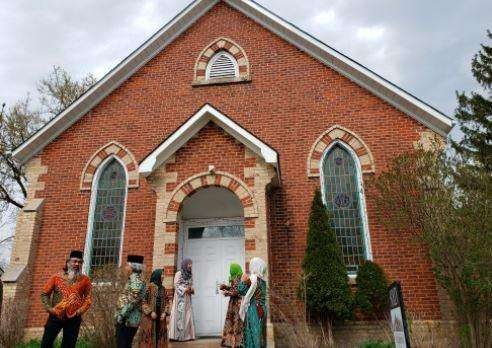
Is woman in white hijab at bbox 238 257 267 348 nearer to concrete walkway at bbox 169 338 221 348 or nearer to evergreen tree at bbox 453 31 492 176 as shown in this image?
concrete walkway at bbox 169 338 221 348

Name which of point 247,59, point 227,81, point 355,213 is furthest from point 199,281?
point 247,59

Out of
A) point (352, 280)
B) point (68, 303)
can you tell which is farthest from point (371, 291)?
point (68, 303)

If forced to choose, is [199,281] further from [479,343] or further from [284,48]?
[284,48]

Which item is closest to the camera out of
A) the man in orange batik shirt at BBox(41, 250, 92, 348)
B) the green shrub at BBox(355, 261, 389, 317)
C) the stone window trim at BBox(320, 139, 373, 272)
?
the man in orange batik shirt at BBox(41, 250, 92, 348)

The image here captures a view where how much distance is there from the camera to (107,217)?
12492mm

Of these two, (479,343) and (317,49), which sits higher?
(317,49)

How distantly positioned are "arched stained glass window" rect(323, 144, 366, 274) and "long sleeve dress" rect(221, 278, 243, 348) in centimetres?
452

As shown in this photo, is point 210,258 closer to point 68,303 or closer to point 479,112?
point 68,303

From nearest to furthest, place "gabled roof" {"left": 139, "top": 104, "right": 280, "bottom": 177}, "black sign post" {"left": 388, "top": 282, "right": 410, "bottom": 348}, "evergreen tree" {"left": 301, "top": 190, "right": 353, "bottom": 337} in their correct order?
"black sign post" {"left": 388, "top": 282, "right": 410, "bottom": 348}
"evergreen tree" {"left": 301, "top": 190, "right": 353, "bottom": 337}
"gabled roof" {"left": 139, "top": 104, "right": 280, "bottom": 177}

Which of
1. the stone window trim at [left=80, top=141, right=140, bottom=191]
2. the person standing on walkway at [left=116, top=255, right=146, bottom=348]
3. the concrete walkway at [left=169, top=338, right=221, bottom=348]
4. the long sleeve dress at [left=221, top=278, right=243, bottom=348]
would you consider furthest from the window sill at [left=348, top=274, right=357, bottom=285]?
the stone window trim at [left=80, top=141, right=140, bottom=191]

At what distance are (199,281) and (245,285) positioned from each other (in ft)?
15.4

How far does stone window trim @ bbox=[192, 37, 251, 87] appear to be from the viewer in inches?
538

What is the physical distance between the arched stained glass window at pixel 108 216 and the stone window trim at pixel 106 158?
21 centimetres

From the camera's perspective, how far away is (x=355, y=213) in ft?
38.3
